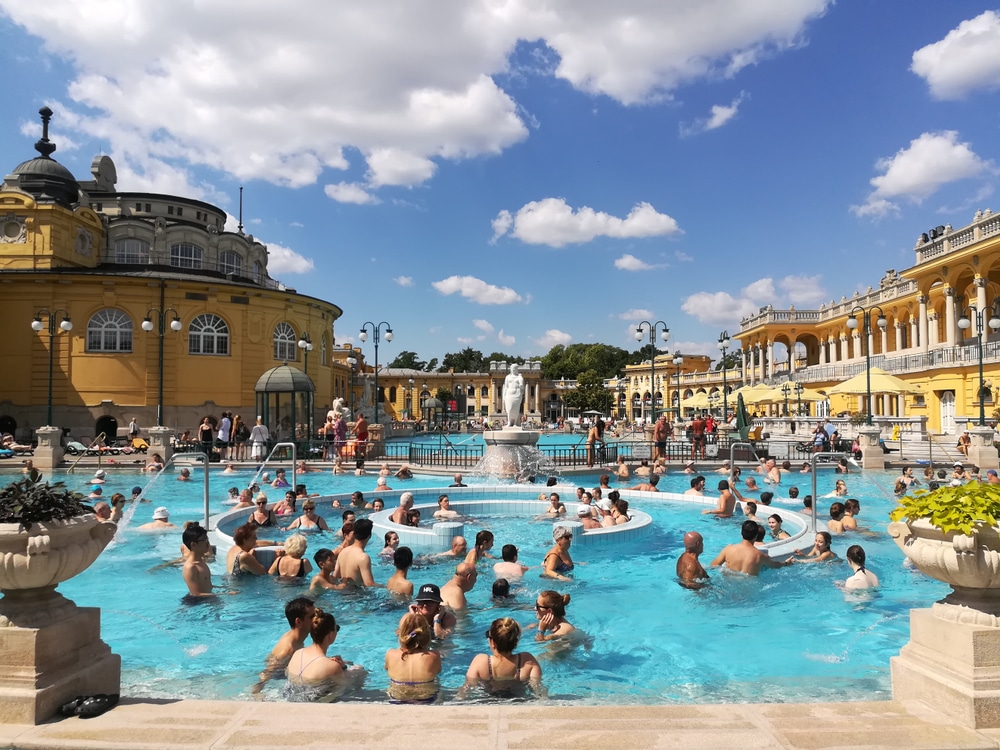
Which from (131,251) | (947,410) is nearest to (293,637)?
(947,410)

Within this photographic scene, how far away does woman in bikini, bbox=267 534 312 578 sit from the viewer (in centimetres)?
934

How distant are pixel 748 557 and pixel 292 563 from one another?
21.5ft

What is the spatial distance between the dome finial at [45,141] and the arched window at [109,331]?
13.9 m

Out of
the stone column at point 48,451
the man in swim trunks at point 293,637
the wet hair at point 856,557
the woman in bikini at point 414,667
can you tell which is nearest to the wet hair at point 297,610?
the man in swim trunks at point 293,637

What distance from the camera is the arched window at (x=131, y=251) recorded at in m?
40.2

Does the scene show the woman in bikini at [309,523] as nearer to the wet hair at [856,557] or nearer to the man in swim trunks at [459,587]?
the man in swim trunks at [459,587]

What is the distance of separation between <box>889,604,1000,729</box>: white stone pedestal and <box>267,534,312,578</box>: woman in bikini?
7.40m

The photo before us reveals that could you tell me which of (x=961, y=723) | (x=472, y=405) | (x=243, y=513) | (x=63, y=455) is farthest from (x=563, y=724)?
(x=472, y=405)

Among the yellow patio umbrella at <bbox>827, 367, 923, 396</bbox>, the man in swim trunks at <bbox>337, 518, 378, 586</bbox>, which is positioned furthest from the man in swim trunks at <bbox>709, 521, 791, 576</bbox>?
the yellow patio umbrella at <bbox>827, 367, 923, 396</bbox>

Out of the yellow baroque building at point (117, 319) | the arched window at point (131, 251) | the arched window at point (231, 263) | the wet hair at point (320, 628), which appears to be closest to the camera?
the wet hair at point (320, 628)

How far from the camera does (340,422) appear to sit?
27250 millimetres

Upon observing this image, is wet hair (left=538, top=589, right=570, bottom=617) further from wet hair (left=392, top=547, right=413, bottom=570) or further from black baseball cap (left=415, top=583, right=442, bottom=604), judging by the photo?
wet hair (left=392, top=547, right=413, bottom=570)

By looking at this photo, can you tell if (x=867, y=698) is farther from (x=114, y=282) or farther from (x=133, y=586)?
(x=114, y=282)

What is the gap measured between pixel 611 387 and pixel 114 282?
262 feet
